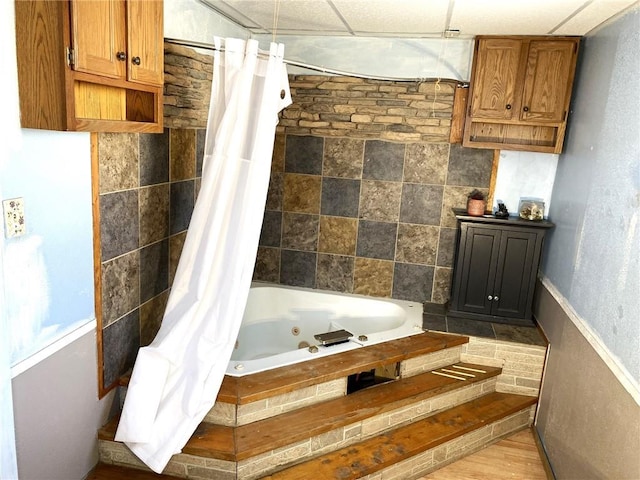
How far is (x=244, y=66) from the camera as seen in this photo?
229 centimetres

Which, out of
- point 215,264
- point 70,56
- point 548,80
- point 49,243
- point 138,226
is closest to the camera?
point 70,56

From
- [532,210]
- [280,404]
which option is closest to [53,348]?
[280,404]

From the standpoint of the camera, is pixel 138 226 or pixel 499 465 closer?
pixel 138 226

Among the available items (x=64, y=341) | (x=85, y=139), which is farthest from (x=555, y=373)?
(x=85, y=139)

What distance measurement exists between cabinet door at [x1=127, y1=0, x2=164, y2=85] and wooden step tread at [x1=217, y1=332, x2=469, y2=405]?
1.49 m

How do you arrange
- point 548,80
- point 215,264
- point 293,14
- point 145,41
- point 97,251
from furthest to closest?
point 548,80, point 293,14, point 215,264, point 97,251, point 145,41

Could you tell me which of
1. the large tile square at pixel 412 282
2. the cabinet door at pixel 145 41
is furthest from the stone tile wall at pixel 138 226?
the large tile square at pixel 412 282

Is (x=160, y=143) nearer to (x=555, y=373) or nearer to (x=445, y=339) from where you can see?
(x=445, y=339)

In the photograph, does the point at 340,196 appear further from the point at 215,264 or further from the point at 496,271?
the point at 215,264

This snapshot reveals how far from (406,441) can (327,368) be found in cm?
56

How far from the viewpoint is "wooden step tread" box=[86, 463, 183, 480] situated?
2273mm

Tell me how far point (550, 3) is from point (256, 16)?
1.76 meters

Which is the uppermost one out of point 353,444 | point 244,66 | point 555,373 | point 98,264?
point 244,66

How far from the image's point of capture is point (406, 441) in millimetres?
2564
